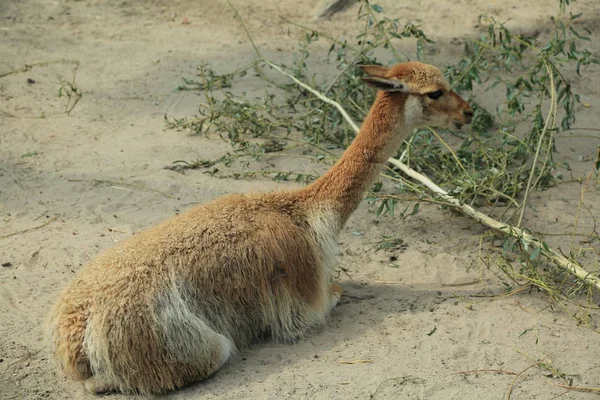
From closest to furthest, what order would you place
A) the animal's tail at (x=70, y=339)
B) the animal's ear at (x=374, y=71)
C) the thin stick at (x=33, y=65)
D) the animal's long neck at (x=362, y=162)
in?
the animal's tail at (x=70, y=339) < the animal's long neck at (x=362, y=162) < the animal's ear at (x=374, y=71) < the thin stick at (x=33, y=65)

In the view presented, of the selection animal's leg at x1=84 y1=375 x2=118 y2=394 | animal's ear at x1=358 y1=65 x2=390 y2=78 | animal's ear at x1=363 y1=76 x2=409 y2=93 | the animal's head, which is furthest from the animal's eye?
animal's leg at x1=84 y1=375 x2=118 y2=394

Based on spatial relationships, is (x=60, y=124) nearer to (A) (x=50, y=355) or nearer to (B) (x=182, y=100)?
(B) (x=182, y=100)

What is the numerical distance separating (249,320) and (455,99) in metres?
2.11

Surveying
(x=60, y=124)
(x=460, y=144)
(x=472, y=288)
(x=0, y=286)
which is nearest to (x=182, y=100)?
(x=60, y=124)

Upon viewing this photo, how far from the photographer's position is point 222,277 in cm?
514

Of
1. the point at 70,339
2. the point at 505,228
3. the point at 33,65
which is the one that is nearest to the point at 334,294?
the point at 505,228

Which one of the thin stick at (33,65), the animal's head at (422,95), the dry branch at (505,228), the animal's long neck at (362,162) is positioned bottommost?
the thin stick at (33,65)

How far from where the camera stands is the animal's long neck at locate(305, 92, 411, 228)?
18.4 feet

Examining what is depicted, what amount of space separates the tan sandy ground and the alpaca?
21 cm

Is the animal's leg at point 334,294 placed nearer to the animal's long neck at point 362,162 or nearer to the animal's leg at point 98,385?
the animal's long neck at point 362,162

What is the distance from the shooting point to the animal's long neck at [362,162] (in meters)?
5.60

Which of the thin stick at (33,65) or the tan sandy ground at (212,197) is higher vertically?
the tan sandy ground at (212,197)

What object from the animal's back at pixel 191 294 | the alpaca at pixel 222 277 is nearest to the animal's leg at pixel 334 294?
the alpaca at pixel 222 277

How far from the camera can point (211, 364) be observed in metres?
5.00
